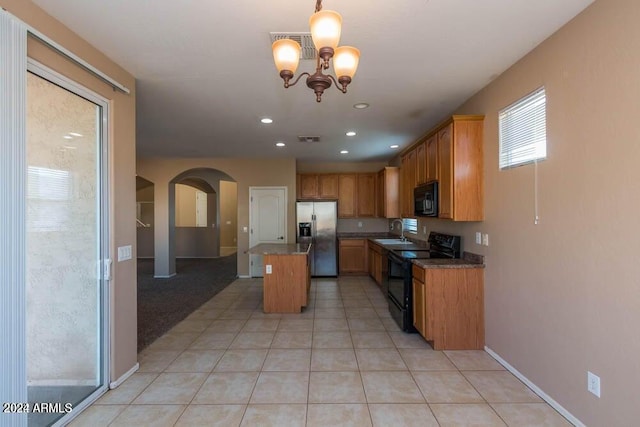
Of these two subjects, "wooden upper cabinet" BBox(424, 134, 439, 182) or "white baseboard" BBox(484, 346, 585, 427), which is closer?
"white baseboard" BBox(484, 346, 585, 427)

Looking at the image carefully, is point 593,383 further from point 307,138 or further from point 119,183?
point 307,138

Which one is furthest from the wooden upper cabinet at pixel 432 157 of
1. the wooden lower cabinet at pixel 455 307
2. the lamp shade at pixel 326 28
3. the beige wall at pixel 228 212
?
the beige wall at pixel 228 212

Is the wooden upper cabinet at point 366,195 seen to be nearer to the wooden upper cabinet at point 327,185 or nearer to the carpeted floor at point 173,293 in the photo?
the wooden upper cabinet at point 327,185

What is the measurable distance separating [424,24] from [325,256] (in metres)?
5.25

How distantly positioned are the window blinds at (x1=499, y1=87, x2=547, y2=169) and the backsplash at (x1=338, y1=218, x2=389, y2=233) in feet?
15.3

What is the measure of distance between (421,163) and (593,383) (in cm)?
287

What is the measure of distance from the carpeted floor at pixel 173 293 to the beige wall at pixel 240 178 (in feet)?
2.16

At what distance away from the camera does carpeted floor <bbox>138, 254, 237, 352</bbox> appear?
4.00 metres

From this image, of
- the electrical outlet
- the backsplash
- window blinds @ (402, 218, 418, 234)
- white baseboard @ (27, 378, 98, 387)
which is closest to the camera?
the electrical outlet

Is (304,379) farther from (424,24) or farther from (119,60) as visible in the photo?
(119,60)

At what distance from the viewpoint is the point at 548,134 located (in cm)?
231

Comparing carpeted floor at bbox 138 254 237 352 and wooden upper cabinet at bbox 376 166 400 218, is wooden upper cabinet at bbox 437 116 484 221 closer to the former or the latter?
wooden upper cabinet at bbox 376 166 400 218

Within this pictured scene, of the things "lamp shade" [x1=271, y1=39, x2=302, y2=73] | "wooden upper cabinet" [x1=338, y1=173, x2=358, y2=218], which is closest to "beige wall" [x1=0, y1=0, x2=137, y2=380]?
"lamp shade" [x1=271, y1=39, x2=302, y2=73]

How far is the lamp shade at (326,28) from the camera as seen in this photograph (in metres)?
1.47
